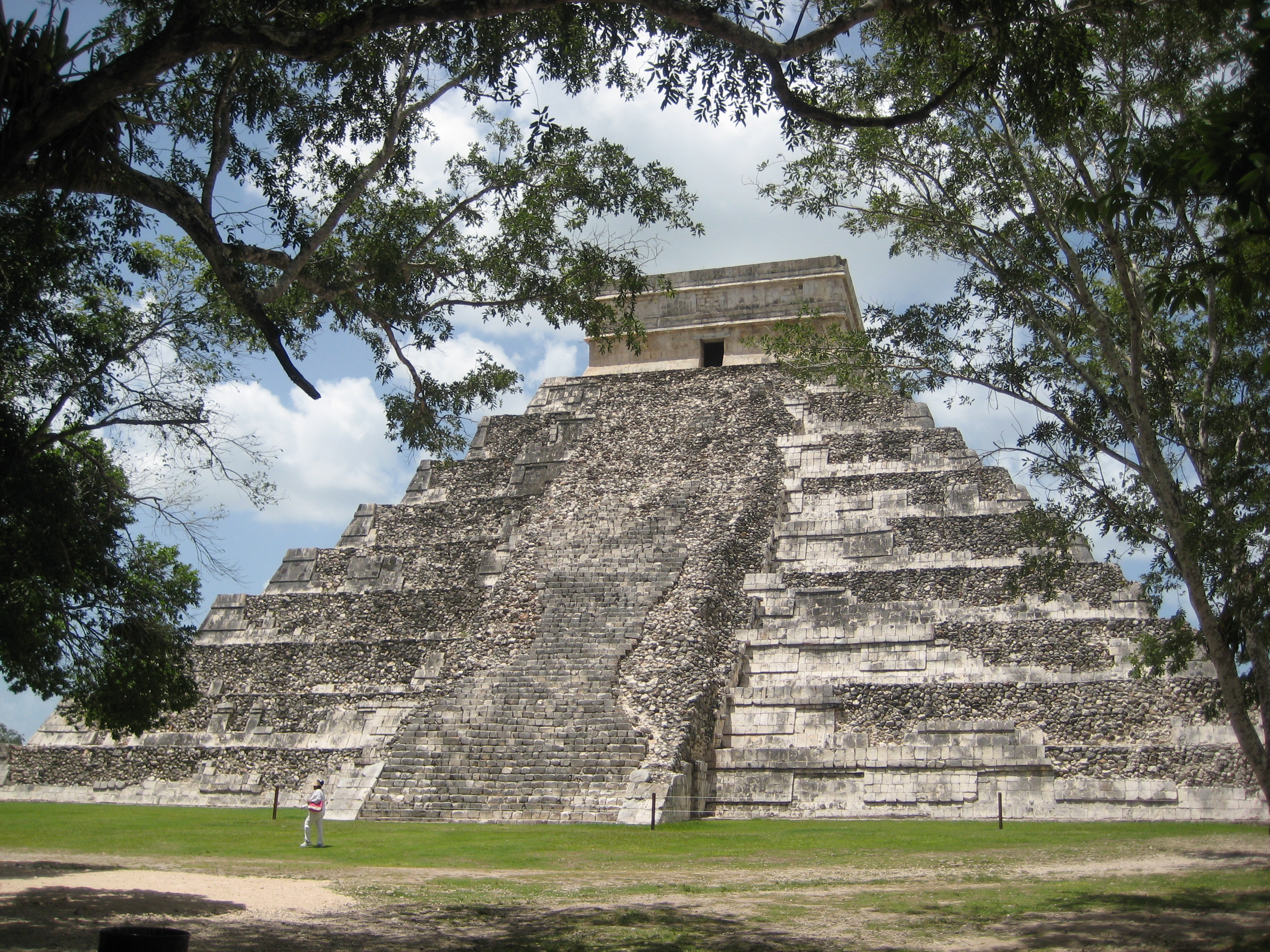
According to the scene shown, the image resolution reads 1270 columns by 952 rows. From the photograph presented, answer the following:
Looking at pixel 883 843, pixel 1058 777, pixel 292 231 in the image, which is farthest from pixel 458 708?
pixel 292 231

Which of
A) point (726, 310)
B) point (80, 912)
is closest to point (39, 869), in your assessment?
point (80, 912)

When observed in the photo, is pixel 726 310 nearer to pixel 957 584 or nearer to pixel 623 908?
pixel 957 584

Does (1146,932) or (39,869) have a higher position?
(1146,932)

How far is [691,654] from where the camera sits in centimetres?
1459

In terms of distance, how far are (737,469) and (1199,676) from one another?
8220 millimetres

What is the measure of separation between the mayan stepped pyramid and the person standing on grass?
228 centimetres

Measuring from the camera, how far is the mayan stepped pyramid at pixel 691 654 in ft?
42.2

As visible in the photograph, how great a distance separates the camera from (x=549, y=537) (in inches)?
727

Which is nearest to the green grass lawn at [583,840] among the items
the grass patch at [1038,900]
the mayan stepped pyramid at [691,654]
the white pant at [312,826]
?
the white pant at [312,826]

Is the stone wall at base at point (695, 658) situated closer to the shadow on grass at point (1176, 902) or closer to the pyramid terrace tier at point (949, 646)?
the pyramid terrace tier at point (949, 646)

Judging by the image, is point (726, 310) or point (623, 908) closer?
point (623, 908)

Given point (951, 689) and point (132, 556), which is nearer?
point (132, 556)

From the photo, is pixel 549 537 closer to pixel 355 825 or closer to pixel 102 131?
pixel 355 825

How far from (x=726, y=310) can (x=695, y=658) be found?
10.8 m
